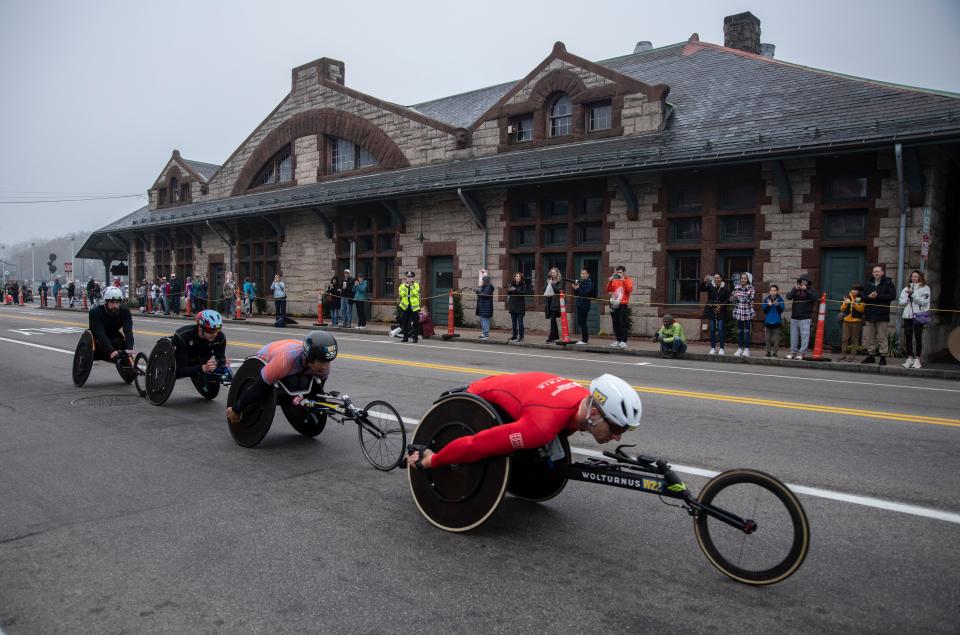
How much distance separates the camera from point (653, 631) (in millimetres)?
3113

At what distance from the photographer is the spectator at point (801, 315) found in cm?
1475

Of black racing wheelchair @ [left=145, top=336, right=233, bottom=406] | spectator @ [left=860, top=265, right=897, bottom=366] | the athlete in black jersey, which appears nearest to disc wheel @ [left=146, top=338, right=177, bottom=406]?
black racing wheelchair @ [left=145, top=336, right=233, bottom=406]

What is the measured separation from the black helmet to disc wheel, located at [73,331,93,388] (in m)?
5.78

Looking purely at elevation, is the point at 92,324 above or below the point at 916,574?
above

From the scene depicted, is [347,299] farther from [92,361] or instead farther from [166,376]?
[166,376]

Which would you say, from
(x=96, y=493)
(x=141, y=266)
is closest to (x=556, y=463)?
(x=96, y=493)

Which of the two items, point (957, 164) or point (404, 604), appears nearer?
point (404, 604)

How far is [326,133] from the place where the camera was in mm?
31031

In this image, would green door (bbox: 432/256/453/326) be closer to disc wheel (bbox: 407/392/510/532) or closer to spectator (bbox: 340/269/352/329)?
spectator (bbox: 340/269/352/329)

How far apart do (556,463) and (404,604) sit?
4.37 feet

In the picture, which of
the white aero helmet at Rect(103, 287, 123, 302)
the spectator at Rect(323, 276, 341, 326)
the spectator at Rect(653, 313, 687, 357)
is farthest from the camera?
the spectator at Rect(323, 276, 341, 326)

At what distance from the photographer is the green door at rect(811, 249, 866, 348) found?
53.2ft

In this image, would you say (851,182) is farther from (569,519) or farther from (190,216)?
(190,216)

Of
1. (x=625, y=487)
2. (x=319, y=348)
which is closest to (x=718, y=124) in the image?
(x=319, y=348)
